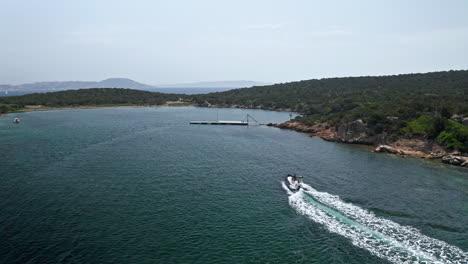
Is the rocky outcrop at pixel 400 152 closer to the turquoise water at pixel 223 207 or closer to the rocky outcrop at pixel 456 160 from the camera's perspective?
the rocky outcrop at pixel 456 160

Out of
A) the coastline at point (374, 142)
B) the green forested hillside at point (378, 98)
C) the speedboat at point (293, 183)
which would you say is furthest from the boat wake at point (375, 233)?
the green forested hillside at point (378, 98)

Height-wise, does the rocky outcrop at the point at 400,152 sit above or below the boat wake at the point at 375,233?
above

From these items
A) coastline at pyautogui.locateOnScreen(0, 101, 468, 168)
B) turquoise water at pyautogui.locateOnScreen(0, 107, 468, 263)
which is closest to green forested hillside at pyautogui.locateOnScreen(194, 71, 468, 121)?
coastline at pyautogui.locateOnScreen(0, 101, 468, 168)

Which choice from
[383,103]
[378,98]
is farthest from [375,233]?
[378,98]

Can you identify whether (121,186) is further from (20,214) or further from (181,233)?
(181,233)

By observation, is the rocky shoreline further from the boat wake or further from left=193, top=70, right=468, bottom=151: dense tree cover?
the boat wake
